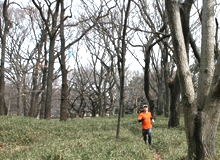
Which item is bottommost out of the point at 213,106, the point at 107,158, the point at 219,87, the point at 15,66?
the point at 107,158

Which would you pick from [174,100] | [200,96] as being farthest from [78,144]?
[174,100]

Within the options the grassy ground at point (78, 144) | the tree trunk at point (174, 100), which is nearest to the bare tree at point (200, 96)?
the grassy ground at point (78, 144)

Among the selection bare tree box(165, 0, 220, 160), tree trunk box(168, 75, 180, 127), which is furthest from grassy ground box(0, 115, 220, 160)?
tree trunk box(168, 75, 180, 127)

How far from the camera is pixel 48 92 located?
18.8 meters

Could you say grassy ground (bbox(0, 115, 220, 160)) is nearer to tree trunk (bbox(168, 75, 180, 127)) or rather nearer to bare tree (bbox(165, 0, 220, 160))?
bare tree (bbox(165, 0, 220, 160))

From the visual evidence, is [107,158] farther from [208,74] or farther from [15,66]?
[15,66]

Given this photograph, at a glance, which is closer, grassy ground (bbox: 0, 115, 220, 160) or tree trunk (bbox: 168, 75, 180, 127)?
grassy ground (bbox: 0, 115, 220, 160)

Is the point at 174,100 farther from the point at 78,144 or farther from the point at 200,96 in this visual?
the point at 200,96

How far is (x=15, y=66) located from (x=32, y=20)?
6845mm

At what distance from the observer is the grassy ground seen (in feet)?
22.8

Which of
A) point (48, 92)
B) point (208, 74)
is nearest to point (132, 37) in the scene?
point (48, 92)

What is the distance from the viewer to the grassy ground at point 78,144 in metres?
6.96

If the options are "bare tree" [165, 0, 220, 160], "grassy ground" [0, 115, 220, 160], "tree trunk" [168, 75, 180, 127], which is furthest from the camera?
"tree trunk" [168, 75, 180, 127]

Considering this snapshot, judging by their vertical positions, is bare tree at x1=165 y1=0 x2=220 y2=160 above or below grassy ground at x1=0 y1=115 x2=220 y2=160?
above
